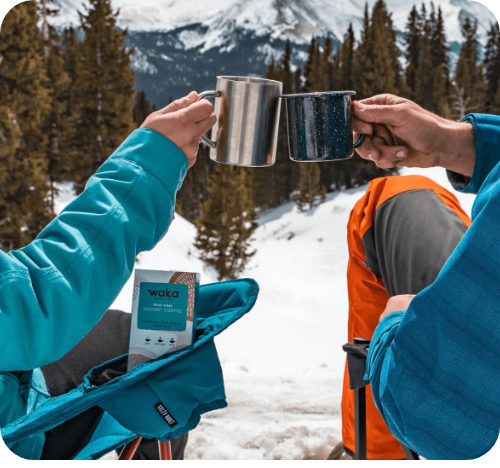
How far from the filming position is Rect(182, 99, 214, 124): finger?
3.93 ft

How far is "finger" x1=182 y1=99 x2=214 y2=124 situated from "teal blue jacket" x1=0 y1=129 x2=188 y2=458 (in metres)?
0.10

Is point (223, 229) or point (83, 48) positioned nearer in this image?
point (83, 48)

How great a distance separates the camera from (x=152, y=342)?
1545 mm

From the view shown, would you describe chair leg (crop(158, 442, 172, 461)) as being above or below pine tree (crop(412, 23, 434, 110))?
below

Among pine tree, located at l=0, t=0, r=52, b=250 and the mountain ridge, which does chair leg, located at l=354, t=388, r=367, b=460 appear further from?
the mountain ridge

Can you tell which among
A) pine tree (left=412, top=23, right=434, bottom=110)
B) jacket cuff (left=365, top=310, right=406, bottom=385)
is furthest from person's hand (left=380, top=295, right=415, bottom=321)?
pine tree (left=412, top=23, right=434, bottom=110)

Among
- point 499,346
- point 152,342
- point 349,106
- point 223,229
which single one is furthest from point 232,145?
point 223,229

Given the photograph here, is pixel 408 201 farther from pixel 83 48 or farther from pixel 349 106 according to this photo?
pixel 83 48

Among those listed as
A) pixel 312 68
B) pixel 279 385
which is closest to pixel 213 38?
pixel 312 68

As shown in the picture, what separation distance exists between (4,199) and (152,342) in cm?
1362

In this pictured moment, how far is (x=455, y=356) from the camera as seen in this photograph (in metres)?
0.83

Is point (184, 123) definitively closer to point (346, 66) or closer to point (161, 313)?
point (161, 313)

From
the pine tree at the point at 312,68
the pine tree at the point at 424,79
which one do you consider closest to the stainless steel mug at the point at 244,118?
the pine tree at the point at 312,68

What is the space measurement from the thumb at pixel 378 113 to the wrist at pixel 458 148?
144 millimetres
